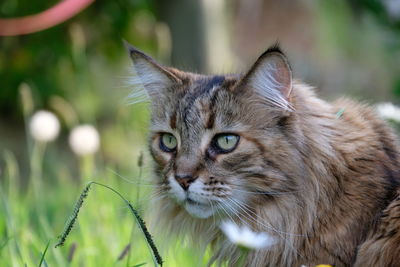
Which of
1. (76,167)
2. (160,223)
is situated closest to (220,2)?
(76,167)

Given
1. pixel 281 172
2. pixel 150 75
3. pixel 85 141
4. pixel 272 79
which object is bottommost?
pixel 85 141

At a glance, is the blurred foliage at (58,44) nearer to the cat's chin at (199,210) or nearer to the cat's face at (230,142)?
the cat's face at (230,142)

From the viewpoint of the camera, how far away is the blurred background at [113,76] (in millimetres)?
3447

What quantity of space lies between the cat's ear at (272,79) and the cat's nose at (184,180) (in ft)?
1.50

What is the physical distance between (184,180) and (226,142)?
24cm

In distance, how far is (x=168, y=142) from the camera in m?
2.96

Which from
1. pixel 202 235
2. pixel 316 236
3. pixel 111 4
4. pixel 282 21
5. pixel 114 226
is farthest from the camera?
pixel 282 21

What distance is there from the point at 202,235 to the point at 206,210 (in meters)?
0.30

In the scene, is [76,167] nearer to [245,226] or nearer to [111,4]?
[111,4]

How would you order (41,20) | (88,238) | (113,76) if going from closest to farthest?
(88,238), (41,20), (113,76)

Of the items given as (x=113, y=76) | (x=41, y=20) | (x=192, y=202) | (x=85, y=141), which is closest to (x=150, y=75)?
(x=192, y=202)

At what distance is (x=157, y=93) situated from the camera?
314 centimetres

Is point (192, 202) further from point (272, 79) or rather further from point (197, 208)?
point (272, 79)

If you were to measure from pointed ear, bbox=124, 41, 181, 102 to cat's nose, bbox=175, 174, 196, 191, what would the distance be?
0.55m
